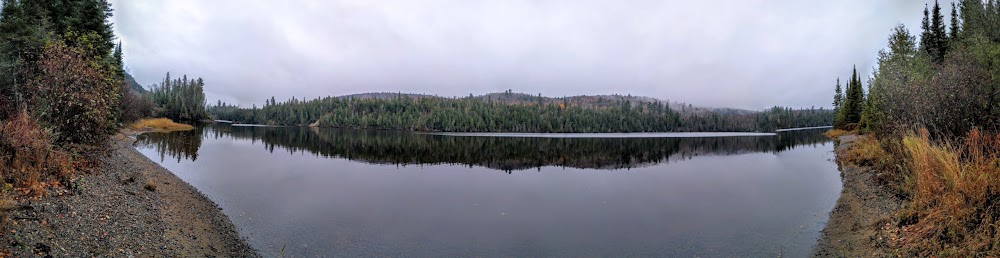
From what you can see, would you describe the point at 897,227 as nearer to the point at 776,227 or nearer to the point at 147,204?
the point at 776,227

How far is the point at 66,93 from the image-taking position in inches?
552

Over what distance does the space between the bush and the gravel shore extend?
174 cm

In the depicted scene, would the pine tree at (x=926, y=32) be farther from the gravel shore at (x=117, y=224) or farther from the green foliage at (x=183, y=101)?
the green foliage at (x=183, y=101)

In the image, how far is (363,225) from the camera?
1556 centimetres

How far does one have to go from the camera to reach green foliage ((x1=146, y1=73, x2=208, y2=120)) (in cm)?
12488

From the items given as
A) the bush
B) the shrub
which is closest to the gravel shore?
the shrub

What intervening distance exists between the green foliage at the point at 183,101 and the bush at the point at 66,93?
399 feet

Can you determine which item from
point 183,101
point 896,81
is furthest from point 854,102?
point 183,101

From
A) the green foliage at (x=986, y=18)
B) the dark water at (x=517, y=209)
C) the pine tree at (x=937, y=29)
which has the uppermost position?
the pine tree at (x=937, y=29)

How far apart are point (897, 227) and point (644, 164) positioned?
101ft

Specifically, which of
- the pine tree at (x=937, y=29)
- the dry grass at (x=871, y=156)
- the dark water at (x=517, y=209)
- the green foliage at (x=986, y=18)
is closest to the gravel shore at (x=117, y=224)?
the dark water at (x=517, y=209)

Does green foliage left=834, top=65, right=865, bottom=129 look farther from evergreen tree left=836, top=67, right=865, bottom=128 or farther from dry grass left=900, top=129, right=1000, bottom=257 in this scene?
dry grass left=900, top=129, right=1000, bottom=257

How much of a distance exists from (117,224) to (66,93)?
7339 mm

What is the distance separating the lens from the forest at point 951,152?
8.68 metres
